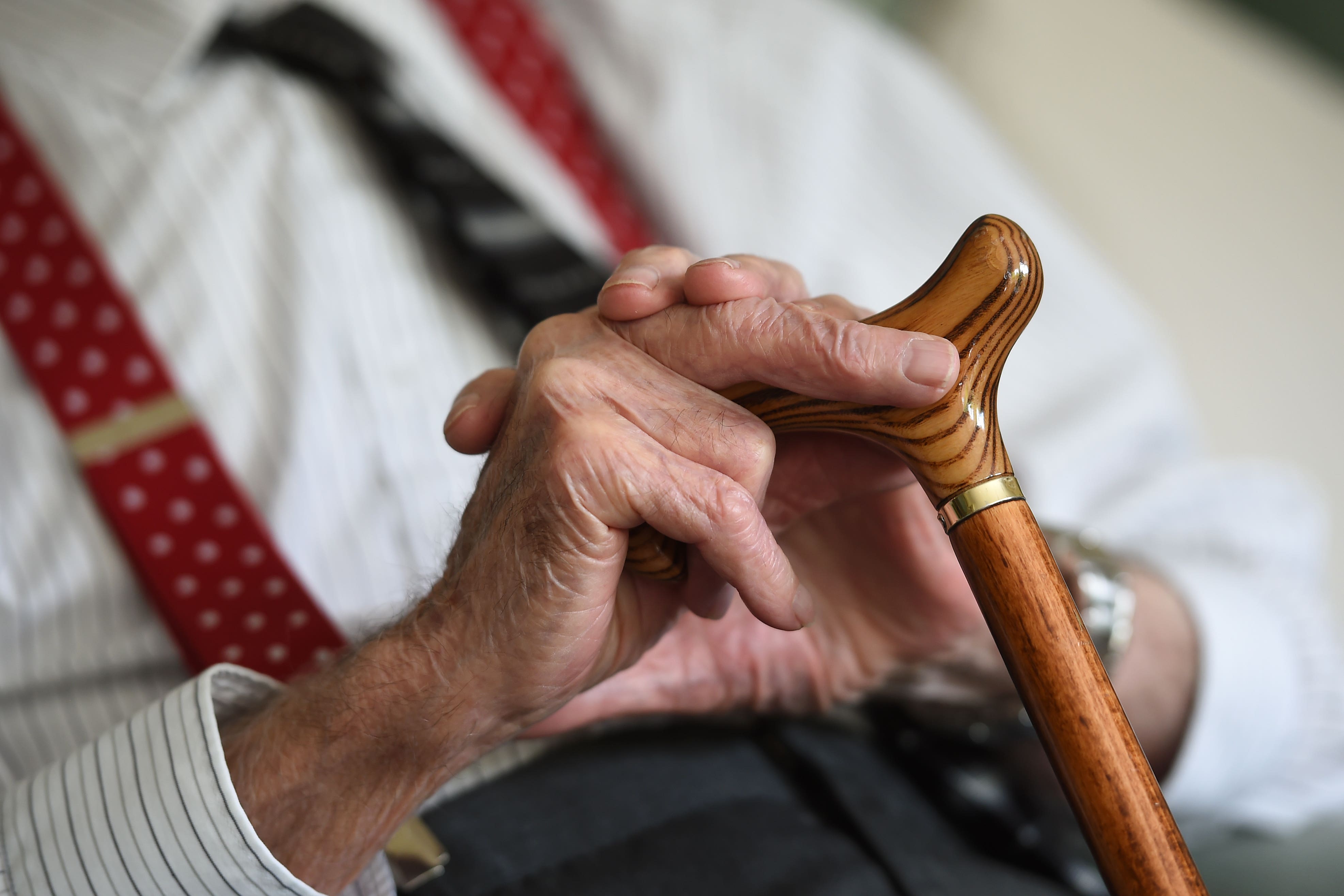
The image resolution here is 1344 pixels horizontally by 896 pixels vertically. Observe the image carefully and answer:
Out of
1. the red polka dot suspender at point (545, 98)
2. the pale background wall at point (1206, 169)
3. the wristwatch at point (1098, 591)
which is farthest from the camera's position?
the pale background wall at point (1206, 169)

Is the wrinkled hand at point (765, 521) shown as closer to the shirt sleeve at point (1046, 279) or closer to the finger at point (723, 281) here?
the finger at point (723, 281)

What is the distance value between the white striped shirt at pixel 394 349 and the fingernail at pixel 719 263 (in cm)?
16

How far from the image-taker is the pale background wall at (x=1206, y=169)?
42.6 inches

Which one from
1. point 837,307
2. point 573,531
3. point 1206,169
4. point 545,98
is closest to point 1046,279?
point 1206,169

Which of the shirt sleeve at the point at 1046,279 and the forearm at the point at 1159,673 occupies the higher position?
the shirt sleeve at the point at 1046,279

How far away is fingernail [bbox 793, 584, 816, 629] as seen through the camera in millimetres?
369

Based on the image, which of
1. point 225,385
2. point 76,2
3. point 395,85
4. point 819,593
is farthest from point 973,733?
point 76,2

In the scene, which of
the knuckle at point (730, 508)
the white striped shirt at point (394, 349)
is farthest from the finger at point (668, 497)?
the white striped shirt at point (394, 349)

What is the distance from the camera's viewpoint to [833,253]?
888 millimetres

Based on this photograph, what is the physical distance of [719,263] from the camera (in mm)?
369

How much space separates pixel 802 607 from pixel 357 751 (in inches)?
7.7

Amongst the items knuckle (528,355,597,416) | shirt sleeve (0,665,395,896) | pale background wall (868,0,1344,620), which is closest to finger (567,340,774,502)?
knuckle (528,355,597,416)

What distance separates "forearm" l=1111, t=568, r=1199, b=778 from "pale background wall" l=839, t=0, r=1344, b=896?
0.49m

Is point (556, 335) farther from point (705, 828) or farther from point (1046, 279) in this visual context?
point (1046, 279)
